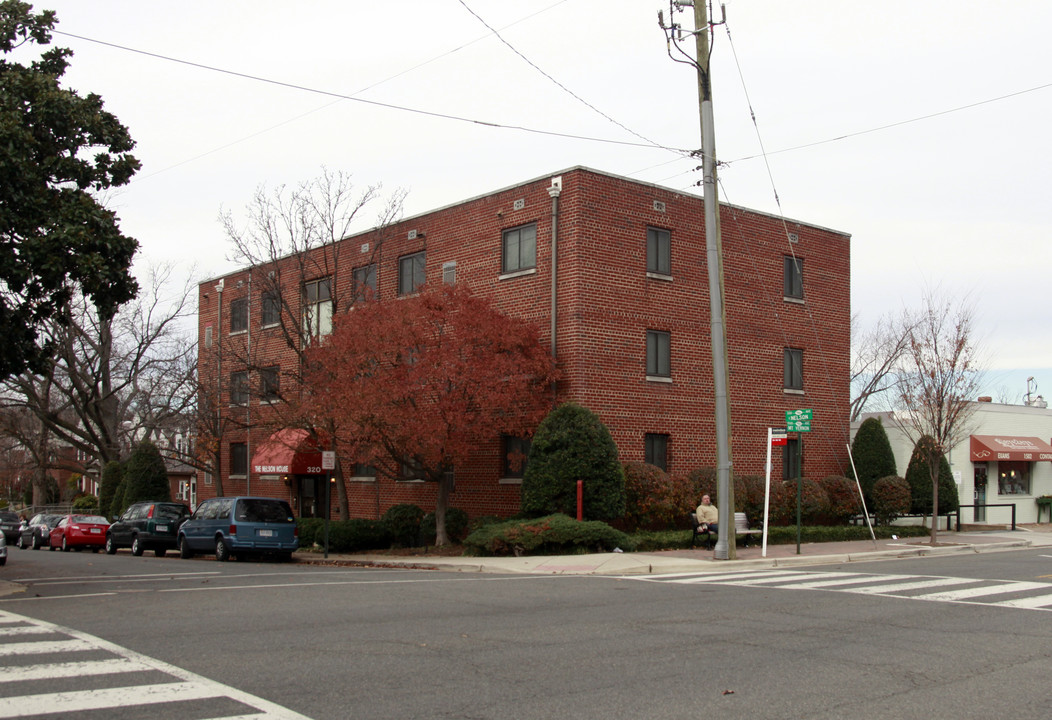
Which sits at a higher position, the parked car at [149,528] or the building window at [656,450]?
the building window at [656,450]

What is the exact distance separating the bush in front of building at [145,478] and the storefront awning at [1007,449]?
30.4 m

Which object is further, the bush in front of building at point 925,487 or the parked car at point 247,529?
the bush in front of building at point 925,487

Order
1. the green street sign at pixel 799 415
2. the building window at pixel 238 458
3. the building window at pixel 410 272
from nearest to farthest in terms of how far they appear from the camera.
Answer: the green street sign at pixel 799 415
the building window at pixel 410 272
the building window at pixel 238 458

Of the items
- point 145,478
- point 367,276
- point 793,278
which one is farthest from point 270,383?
point 793,278

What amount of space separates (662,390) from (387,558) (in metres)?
8.46

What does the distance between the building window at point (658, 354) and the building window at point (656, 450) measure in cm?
166

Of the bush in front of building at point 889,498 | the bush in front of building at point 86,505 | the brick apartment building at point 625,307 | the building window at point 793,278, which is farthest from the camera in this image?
the bush in front of building at point 86,505

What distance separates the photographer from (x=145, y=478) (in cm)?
3962

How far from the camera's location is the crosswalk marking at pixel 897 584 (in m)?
13.9

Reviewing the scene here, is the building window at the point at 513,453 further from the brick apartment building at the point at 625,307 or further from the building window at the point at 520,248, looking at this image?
the building window at the point at 520,248

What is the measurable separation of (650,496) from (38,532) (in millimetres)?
23562

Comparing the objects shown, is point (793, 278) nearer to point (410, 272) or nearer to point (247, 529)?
point (410, 272)

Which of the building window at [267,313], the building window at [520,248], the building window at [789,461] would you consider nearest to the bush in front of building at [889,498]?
the building window at [789,461]

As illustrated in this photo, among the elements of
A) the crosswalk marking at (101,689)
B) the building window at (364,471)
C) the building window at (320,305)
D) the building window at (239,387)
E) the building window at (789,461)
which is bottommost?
the crosswalk marking at (101,689)
